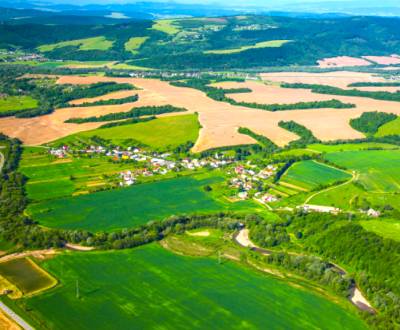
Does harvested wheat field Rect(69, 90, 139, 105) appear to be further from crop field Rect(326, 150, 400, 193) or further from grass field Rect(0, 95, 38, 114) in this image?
crop field Rect(326, 150, 400, 193)

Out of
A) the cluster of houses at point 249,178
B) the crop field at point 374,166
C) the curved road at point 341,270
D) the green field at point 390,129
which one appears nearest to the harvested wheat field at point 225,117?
the green field at point 390,129

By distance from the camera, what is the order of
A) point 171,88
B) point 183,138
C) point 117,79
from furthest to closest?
point 117,79 → point 171,88 → point 183,138

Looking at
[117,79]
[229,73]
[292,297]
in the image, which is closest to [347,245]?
[292,297]

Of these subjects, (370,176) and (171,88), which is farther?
(171,88)

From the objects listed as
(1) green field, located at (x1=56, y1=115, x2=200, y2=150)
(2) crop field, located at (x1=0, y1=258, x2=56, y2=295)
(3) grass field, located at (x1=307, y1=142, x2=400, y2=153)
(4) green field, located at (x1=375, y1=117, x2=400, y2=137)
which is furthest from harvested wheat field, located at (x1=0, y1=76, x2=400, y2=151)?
(2) crop field, located at (x1=0, y1=258, x2=56, y2=295)

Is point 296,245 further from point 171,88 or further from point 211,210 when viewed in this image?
point 171,88

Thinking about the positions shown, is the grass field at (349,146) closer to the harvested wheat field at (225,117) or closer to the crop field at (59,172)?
the harvested wheat field at (225,117)
